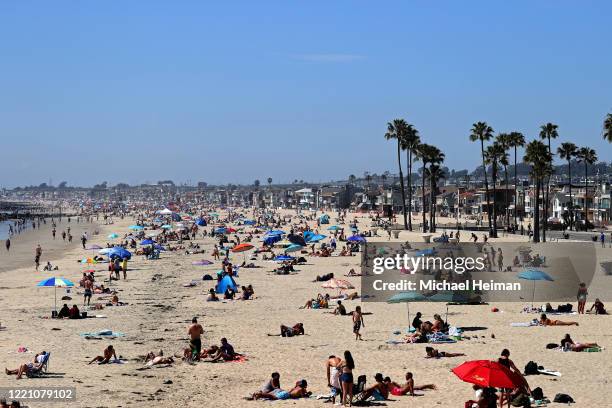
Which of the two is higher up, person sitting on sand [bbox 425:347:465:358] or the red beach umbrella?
the red beach umbrella

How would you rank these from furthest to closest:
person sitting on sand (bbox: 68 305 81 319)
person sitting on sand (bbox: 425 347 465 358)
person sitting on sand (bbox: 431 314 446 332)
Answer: person sitting on sand (bbox: 68 305 81 319)
person sitting on sand (bbox: 431 314 446 332)
person sitting on sand (bbox: 425 347 465 358)

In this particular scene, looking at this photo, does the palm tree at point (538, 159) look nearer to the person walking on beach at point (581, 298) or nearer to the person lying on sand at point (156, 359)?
the person walking on beach at point (581, 298)

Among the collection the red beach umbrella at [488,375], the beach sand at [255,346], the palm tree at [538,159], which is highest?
the palm tree at [538,159]

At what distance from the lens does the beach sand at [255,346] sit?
17203 mm

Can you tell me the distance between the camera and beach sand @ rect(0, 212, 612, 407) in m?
17.2

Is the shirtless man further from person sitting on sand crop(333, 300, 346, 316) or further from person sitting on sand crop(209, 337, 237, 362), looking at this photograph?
person sitting on sand crop(333, 300, 346, 316)

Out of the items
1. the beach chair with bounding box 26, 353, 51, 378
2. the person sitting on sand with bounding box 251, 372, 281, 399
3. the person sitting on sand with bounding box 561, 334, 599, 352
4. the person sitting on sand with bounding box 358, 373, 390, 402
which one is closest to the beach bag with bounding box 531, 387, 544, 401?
the person sitting on sand with bounding box 358, 373, 390, 402

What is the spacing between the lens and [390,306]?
30047 mm

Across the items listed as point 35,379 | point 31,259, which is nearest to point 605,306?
point 35,379

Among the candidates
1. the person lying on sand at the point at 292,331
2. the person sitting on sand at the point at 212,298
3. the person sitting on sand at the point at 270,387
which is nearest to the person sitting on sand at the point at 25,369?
the person sitting on sand at the point at 270,387

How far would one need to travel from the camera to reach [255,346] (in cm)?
2273

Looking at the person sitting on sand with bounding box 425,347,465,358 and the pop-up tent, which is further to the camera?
the pop-up tent

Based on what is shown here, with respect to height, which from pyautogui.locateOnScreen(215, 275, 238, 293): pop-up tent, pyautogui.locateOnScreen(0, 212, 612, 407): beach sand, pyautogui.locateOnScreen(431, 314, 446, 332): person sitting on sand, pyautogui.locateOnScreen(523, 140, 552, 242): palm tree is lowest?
pyautogui.locateOnScreen(0, 212, 612, 407): beach sand

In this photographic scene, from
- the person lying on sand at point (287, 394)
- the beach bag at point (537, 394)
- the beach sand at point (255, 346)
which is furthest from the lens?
the beach sand at point (255, 346)
